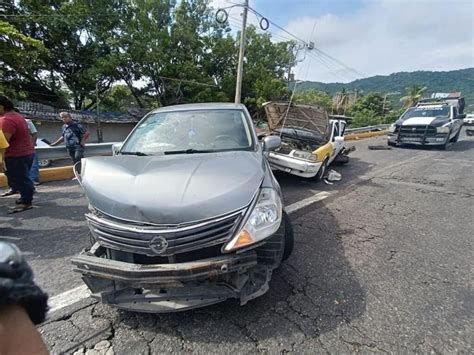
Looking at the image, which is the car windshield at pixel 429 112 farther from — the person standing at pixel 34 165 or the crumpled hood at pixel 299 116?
the person standing at pixel 34 165

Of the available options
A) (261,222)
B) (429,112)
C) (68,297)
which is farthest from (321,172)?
(429,112)

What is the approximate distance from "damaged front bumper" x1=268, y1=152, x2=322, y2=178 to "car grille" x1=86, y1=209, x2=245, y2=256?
419 cm

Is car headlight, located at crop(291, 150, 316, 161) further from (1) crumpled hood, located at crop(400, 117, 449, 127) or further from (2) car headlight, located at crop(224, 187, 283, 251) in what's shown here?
(1) crumpled hood, located at crop(400, 117, 449, 127)

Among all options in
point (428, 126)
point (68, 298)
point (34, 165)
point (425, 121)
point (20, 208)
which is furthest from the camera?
point (425, 121)

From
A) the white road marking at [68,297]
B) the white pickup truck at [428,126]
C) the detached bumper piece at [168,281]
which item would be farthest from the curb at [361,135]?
the white road marking at [68,297]

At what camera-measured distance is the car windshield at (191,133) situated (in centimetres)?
302

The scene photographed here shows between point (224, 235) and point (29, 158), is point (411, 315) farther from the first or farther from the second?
point (29, 158)

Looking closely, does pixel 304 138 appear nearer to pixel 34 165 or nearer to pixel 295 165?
pixel 295 165

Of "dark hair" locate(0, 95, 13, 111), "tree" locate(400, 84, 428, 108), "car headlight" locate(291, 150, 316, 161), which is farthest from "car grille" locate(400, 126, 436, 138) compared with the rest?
Result: "tree" locate(400, 84, 428, 108)

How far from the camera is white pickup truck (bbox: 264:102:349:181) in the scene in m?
5.93

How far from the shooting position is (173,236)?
1778 mm

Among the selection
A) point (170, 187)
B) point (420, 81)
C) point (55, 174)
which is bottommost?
point (55, 174)

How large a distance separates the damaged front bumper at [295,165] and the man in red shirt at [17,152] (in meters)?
4.51

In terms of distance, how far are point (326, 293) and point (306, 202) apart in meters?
2.62
